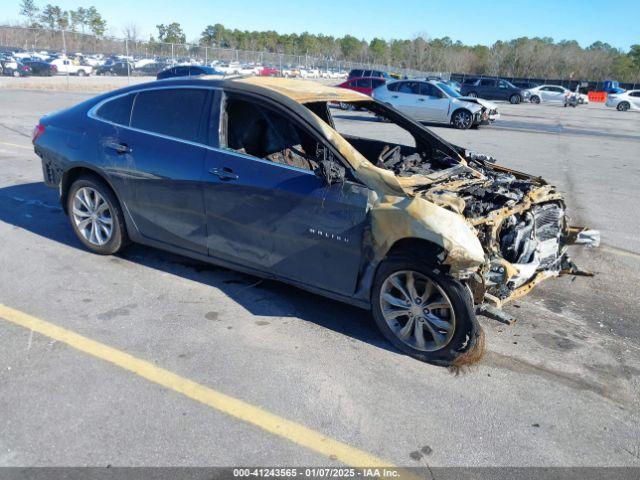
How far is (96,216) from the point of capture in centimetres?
523

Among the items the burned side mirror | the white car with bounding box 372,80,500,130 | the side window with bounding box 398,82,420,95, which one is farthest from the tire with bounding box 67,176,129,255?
the side window with bounding box 398,82,420,95

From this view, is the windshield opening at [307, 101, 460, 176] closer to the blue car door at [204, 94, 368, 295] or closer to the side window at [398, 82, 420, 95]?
the blue car door at [204, 94, 368, 295]

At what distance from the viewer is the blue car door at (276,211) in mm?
3838

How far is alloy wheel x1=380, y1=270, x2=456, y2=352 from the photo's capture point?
3645 millimetres

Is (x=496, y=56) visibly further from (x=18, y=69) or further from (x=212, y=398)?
(x=212, y=398)

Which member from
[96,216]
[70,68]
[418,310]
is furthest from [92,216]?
[70,68]

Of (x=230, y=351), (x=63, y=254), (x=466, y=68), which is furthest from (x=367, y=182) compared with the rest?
(x=466, y=68)

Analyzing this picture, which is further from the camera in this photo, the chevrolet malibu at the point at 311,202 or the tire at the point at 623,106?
the tire at the point at 623,106

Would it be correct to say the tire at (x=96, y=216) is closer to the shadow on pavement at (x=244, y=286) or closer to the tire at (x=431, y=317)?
the shadow on pavement at (x=244, y=286)

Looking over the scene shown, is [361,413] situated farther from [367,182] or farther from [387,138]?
[387,138]

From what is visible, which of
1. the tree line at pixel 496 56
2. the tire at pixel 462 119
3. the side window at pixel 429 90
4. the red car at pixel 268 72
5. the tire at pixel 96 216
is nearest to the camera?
the tire at pixel 96 216

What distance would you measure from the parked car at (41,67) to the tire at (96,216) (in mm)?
38691

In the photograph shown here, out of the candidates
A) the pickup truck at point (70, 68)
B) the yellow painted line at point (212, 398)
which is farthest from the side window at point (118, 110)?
the pickup truck at point (70, 68)

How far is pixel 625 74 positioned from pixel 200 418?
9214 cm
